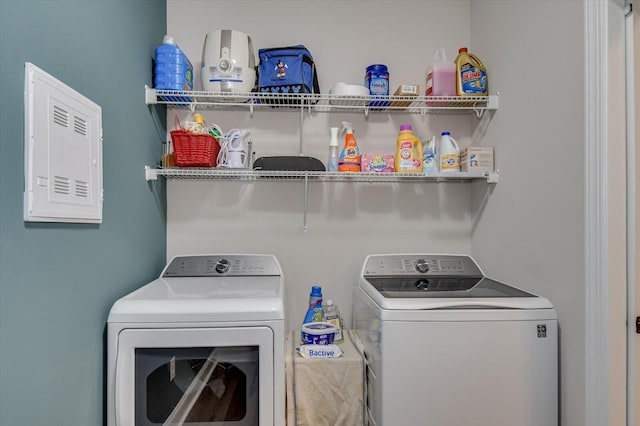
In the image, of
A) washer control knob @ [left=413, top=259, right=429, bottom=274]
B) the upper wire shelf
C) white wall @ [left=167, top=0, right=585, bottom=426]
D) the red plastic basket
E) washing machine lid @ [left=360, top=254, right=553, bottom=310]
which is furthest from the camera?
white wall @ [left=167, top=0, right=585, bottom=426]

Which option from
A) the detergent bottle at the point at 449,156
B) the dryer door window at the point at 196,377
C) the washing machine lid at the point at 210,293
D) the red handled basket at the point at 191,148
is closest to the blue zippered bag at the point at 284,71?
the red handled basket at the point at 191,148

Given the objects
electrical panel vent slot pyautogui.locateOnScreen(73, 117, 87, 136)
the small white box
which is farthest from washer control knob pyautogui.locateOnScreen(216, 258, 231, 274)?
the small white box

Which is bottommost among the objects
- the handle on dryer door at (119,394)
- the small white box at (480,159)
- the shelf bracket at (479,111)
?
the handle on dryer door at (119,394)

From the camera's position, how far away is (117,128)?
155 centimetres

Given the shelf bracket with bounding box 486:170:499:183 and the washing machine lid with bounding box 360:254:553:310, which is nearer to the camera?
the washing machine lid with bounding box 360:254:553:310

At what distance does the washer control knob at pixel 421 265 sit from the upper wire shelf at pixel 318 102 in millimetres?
846

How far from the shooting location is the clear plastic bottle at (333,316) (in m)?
1.96

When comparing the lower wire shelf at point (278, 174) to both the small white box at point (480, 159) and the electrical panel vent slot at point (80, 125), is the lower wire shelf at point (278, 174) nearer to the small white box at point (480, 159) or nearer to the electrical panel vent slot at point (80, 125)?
the small white box at point (480, 159)

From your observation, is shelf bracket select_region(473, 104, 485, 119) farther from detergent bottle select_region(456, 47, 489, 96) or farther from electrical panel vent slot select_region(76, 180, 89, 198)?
electrical panel vent slot select_region(76, 180, 89, 198)

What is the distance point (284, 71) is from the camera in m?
1.96

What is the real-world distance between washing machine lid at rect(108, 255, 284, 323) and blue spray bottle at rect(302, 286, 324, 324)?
0.23 meters

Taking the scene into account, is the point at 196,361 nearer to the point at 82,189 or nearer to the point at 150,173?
the point at 82,189

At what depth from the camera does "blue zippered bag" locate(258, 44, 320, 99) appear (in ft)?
6.42

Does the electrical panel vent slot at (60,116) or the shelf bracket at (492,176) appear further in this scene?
the shelf bracket at (492,176)
